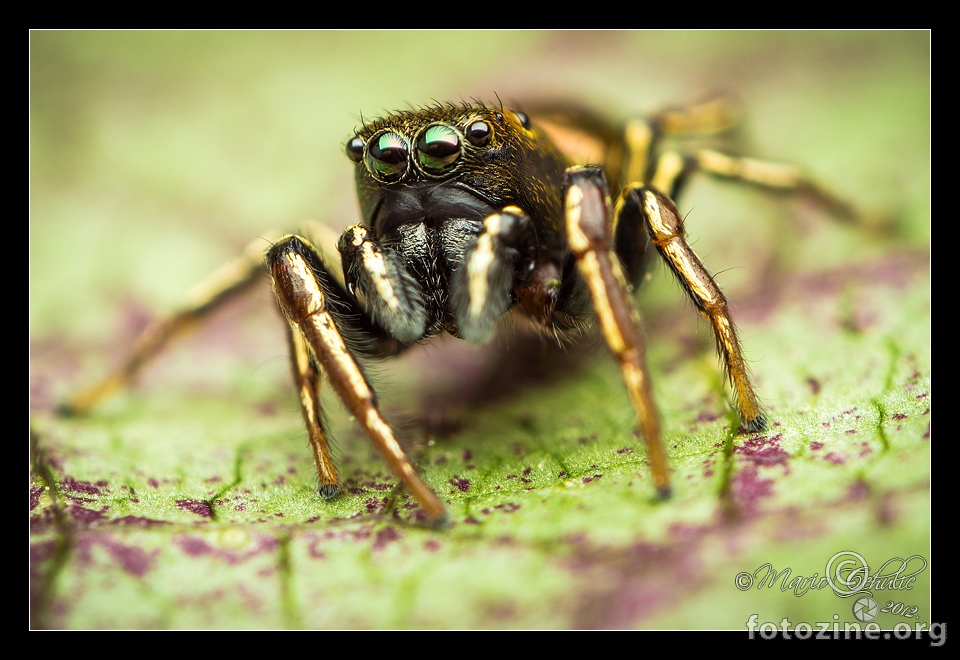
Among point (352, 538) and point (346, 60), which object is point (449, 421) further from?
point (346, 60)

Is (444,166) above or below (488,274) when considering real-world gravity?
above

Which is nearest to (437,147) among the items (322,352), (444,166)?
(444,166)

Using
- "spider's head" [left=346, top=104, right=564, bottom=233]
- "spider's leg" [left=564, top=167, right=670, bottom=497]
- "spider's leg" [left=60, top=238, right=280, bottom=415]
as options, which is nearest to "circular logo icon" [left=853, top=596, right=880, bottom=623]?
"spider's leg" [left=564, top=167, right=670, bottom=497]

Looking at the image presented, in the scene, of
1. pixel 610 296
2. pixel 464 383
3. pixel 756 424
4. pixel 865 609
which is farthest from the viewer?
pixel 464 383

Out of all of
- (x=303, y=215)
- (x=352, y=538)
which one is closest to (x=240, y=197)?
(x=303, y=215)

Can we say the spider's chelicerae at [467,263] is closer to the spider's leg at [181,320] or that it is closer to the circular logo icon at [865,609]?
the circular logo icon at [865,609]

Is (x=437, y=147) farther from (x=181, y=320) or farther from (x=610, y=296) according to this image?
(x=181, y=320)
